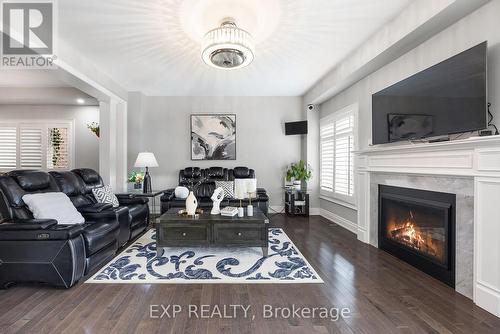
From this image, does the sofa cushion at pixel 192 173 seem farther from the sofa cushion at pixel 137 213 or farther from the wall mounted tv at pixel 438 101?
the wall mounted tv at pixel 438 101

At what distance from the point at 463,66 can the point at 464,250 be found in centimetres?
170

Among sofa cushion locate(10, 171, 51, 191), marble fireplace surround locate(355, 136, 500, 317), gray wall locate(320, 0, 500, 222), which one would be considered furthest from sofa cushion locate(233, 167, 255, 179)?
sofa cushion locate(10, 171, 51, 191)

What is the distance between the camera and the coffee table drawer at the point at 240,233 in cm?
315

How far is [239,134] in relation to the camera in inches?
243

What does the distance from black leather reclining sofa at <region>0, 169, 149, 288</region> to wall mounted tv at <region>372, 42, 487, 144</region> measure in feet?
12.2

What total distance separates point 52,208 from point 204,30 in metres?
2.71

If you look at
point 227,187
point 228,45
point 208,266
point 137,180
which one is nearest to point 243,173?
point 227,187

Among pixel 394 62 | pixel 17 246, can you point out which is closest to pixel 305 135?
pixel 394 62

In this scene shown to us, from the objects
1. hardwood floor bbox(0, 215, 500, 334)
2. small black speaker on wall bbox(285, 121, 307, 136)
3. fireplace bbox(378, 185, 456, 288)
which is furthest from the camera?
small black speaker on wall bbox(285, 121, 307, 136)

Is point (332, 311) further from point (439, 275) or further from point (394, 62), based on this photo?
point (394, 62)

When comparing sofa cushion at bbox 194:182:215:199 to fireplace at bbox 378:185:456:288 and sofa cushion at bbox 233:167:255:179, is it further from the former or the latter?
fireplace at bbox 378:185:456:288

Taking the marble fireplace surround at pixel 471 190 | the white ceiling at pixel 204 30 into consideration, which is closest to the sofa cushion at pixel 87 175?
the white ceiling at pixel 204 30

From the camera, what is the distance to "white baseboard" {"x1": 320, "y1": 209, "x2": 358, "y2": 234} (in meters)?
4.46

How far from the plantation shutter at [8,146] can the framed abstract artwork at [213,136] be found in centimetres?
476
